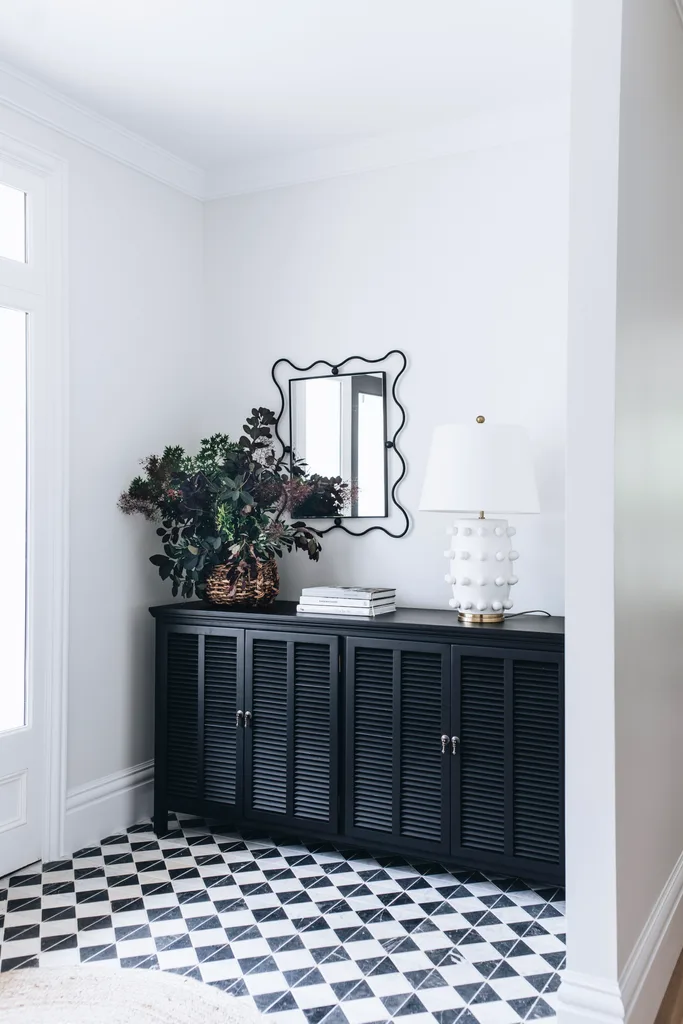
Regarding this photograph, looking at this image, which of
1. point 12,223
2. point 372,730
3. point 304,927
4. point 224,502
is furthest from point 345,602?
point 12,223

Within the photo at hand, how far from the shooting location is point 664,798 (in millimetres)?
2297

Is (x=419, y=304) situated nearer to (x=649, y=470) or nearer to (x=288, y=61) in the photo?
(x=288, y=61)

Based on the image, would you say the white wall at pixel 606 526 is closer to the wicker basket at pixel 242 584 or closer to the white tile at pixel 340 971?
the white tile at pixel 340 971

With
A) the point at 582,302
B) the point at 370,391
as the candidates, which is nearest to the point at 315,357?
the point at 370,391

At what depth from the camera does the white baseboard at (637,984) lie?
182 cm

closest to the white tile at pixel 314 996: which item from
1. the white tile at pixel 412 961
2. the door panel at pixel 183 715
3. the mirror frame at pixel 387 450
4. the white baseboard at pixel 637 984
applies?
the white tile at pixel 412 961

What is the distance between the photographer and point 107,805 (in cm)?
328

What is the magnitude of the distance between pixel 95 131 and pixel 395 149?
3.71 ft

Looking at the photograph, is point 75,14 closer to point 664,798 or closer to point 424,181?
point 424,181

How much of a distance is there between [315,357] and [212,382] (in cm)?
53

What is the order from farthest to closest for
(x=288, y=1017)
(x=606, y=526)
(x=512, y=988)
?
(x=512, y=988)
(x=288, y=1017)
(x=606, y=526)

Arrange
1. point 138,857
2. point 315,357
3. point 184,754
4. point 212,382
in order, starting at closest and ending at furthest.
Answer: point 138,857 < point 184,754 < point 315,357 < point 212,382

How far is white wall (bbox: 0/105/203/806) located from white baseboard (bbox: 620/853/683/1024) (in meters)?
2.00

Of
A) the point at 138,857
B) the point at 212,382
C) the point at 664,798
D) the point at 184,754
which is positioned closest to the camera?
the point at 664,798
